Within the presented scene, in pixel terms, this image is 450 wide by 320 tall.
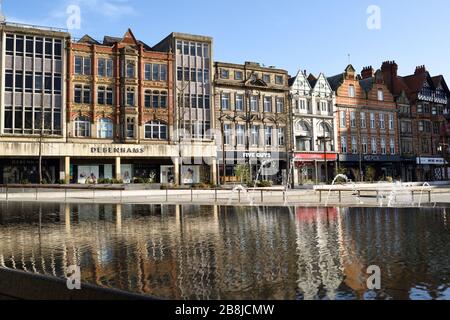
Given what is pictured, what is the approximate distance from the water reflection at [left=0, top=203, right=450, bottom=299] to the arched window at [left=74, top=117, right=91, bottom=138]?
30906 mm

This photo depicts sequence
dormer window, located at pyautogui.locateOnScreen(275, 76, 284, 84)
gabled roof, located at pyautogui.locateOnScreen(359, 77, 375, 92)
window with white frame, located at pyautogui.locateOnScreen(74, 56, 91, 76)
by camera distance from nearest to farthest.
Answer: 1. window with white frame, located at pyautogui.locateOnScreen(74, 56, 91, 76)
2. dormer window, located at pyautogui.locateOnScreen(275, 76, 284, 84)
3. gabled roof, located at pyautogui.locateOnScreen(359, 77, 375, 92)

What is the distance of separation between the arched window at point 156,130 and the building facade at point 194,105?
1.33 meters

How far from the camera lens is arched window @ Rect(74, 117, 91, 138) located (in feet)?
149

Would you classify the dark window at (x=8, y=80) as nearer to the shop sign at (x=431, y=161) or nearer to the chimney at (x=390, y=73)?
the chimney at (x=390, y=73)

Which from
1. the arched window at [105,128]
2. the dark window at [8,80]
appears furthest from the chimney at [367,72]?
the dark window at [8,80]

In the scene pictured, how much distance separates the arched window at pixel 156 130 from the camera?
48.7 m

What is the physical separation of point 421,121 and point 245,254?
225 feet

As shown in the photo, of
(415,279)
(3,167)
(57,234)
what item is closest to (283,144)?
(3,167)

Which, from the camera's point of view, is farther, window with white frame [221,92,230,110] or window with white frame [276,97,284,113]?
window with white frame [276,97,284,113]

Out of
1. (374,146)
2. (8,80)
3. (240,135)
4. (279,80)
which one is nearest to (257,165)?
(240,135)

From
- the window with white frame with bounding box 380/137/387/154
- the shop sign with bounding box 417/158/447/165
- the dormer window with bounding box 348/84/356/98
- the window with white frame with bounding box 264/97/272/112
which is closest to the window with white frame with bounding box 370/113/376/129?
the window with white frame with bounding box 380/137/387/154

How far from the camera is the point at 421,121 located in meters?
69.8

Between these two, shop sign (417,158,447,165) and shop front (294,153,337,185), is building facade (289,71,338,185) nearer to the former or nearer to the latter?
shop front (294,153,337,185)

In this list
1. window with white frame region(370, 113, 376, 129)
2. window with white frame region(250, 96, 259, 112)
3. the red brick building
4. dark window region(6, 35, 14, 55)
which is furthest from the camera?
window with white frame region(370, 113, 376, 129)
